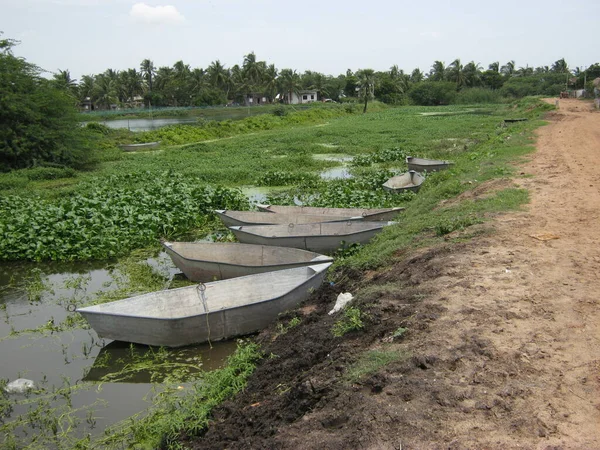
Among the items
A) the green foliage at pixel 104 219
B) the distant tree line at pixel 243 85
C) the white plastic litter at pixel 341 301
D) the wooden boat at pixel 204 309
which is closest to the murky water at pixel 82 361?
the wooden boat at pixel 204 309

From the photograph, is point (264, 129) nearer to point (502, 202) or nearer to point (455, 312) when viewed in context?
point (502, 202)

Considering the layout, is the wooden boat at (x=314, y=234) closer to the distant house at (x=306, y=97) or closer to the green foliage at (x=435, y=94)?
the green foliage at (x=435, y=94)

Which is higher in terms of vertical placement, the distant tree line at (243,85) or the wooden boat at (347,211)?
the distant tree line at (243,85)

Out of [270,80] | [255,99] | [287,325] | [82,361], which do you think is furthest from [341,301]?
[255,99]

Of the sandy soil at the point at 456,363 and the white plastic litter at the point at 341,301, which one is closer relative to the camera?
the sandy soil at the point at 456,363

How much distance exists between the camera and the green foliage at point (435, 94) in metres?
68.4

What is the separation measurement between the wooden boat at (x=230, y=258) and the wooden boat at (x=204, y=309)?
0.38m

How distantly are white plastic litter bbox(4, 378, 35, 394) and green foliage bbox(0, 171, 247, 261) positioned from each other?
451 cm

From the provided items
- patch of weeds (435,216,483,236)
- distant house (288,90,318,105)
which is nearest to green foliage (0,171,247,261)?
patch of weeds (435,216,483,236)

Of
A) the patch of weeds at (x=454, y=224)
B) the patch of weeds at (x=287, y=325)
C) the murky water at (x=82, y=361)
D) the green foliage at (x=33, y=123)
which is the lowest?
the murky water at (x=82, y=361)

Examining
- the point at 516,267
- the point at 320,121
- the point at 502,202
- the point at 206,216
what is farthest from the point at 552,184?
the point at 320,121

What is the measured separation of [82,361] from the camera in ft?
22.0

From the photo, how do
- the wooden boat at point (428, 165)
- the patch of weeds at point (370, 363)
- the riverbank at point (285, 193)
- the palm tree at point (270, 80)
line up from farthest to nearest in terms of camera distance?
1. the palm tree at point (270, 80)
2. the wooden boat at point (428, 165)
3. the riverbank at point (285, 193)
4. the patch of weeds at point (370, 363)

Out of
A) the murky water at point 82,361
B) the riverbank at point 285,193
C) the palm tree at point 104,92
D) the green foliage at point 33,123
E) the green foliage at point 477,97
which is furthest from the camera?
the palm tree at point 104,92
